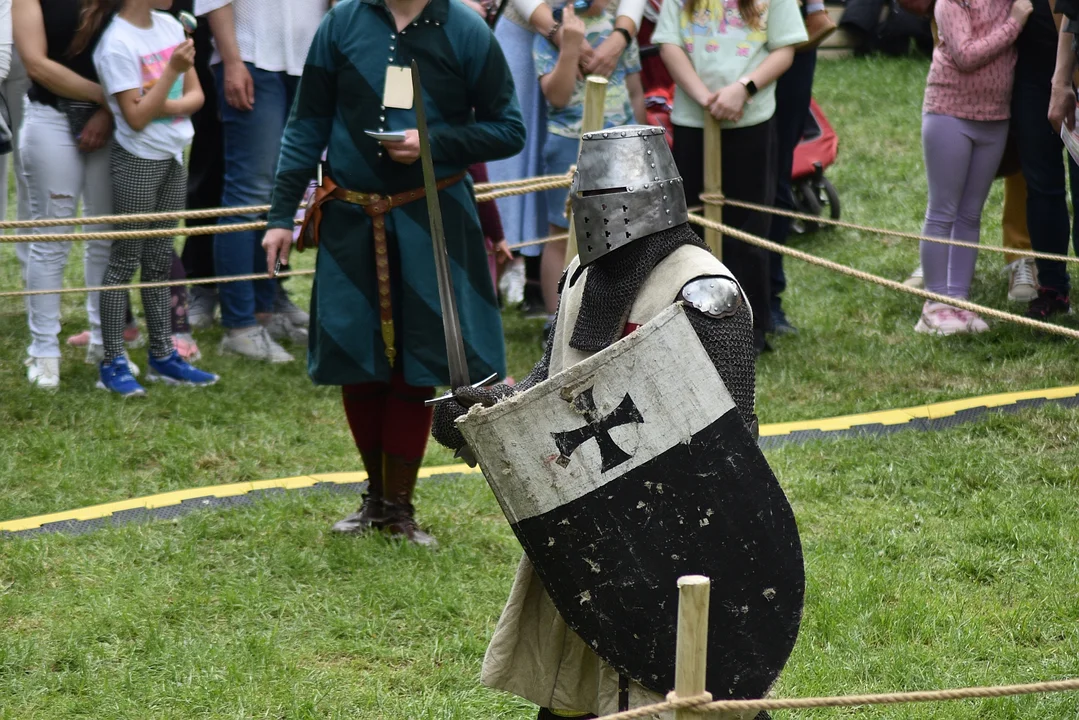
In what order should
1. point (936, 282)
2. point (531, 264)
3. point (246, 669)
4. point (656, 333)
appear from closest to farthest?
1. point (656, 333)
2. point (246, 669)
3. point (936, 282)
4. point (531, 264)

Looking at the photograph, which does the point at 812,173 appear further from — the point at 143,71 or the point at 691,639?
the point at 691,639

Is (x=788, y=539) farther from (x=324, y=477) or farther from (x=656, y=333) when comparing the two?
(x=324, y=477)

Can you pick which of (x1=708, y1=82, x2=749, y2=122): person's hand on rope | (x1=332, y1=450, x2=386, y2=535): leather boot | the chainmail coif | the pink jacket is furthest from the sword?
the pink jacket

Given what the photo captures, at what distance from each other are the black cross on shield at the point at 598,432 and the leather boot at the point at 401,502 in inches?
81.4

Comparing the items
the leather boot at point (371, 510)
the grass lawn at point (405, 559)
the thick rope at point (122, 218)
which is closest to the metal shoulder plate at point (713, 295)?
the grass lawn at point (405, 559)

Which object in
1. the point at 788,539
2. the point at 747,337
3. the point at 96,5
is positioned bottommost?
the point at 788,539

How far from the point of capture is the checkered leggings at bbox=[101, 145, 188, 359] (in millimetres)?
5867

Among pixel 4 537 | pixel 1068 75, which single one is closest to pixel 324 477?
pixel 4 537

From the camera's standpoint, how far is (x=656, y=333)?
2.39m

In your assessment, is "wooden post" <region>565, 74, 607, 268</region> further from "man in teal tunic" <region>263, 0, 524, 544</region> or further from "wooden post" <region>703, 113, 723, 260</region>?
"wooden post" <region>703, 113, 723, 260</region>

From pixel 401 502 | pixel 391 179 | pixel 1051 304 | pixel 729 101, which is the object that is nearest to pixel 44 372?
pixel 401 502

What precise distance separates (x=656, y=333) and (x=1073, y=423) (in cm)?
353

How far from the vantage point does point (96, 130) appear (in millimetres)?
5793

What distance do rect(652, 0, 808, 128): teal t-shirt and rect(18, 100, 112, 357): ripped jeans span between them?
2.54 m
